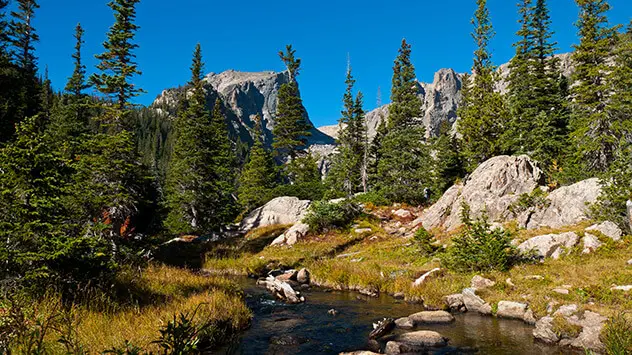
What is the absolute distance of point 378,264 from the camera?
19.7 meters

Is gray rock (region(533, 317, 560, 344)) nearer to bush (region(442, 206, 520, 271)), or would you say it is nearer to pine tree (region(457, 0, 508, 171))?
bush (region(442, 206, 520, 271))

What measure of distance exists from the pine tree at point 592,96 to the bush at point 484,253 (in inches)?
487

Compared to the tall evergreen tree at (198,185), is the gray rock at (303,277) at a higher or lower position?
lower

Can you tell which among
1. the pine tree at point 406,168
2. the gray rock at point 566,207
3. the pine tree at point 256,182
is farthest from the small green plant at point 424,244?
the pine tree at point 256,182

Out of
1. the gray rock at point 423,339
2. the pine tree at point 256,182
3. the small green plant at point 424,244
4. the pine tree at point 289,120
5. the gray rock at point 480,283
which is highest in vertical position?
the pine tree at point 289,120

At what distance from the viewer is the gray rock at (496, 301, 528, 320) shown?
11703mm

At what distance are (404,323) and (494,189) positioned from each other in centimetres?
1673

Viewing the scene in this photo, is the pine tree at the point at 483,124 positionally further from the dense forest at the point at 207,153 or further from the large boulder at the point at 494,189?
the large boulder at the point at 494,189

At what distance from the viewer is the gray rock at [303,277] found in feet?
62.9

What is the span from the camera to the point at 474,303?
12.8 metres

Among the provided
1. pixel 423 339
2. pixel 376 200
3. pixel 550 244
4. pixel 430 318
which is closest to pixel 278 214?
pixel 376 200

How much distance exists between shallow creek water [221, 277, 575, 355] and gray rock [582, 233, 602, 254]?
6810 millimetres

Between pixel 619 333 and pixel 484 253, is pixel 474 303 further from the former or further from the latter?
pixel 619 333

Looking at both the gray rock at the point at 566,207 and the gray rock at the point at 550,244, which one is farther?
the gray rock at the point at 566,207
